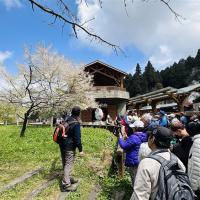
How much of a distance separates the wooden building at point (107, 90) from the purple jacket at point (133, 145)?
1279 inches

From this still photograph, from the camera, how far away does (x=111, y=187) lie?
819 centimetres

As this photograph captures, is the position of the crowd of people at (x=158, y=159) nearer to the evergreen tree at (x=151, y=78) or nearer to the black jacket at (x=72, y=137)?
the black jacket at (x=72, y=137)

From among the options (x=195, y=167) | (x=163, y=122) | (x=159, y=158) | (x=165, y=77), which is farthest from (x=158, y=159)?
(x=165, y=77)

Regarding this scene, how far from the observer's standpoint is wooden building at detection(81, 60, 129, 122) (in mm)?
40594

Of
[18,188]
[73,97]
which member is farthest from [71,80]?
[18,188]

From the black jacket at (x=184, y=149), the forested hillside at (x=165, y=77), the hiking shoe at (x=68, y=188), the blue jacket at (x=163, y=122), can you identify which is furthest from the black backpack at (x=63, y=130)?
the forested hillside at (x=165, y=77)

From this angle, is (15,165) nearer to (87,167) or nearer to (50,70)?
(87,167)

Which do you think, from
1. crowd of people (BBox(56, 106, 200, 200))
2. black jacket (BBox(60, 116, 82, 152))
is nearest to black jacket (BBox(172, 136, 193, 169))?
crowd of people (BBox(56, 106, 200, 200))

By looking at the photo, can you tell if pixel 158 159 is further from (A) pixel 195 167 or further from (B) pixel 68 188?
(B) pixel 68 188

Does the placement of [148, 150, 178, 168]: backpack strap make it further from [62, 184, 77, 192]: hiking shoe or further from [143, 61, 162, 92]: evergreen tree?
[143, 61, 162, 92]: evergreen tree

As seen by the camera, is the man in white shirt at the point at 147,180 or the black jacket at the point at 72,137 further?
the black jacket at the point at 72,137

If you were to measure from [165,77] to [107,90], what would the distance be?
44.7m

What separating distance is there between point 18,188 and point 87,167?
254 cm

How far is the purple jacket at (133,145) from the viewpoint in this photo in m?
6.76
